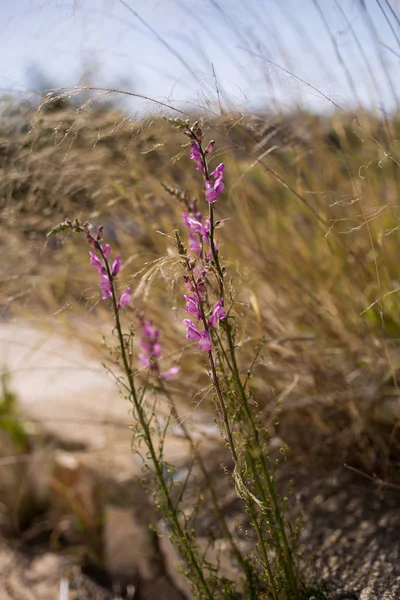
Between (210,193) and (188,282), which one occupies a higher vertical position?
(210,193)

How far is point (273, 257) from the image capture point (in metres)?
2.21

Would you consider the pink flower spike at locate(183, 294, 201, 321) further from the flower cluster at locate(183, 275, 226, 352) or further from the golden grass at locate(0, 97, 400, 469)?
the golden grass at locate(0, 97, 400, 469)

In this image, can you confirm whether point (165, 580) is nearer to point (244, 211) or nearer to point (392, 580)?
point (392, 580)

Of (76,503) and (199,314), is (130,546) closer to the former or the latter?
(76,503)

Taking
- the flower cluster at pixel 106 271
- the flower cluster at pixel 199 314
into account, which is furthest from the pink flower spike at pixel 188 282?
the flower cluster at pixel 106 271

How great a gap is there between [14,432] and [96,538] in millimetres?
596

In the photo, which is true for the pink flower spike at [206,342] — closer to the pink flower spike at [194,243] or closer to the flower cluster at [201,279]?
the flower cluster at [201,279]

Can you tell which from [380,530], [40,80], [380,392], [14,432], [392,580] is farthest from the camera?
[14,432]

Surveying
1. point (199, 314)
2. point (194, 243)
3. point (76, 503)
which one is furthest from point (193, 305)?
point (76, 503)

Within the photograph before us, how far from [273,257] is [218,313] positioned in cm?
118

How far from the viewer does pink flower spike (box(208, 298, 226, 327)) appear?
105cm

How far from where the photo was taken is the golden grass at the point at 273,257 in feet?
6.14

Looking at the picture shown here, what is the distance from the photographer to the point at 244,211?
2428 millimetres

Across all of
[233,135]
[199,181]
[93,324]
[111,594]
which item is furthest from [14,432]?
[233,135]
